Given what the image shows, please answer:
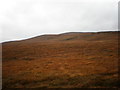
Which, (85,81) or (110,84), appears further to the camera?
(85,81)

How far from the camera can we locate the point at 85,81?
1439 cm

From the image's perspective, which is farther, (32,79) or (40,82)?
(32,79)

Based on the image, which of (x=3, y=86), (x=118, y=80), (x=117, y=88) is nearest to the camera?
(x=117, y=88)

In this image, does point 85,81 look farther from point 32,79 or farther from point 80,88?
point 32,79

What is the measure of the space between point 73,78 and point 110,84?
4.30 m

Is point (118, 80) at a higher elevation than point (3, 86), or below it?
higher

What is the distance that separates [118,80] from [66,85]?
18.5 feet

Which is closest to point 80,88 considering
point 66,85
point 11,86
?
Result: point 66,85

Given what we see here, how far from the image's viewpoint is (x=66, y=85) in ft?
45.1

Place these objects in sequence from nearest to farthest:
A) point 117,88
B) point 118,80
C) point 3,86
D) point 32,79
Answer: point 117,88, point 118,80, point 3,86, point 32,79

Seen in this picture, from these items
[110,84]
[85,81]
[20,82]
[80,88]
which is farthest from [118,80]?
[20,82]

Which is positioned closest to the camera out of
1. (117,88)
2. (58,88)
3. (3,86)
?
(117,88)

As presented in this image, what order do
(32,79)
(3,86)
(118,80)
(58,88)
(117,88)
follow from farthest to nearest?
(32,79)
(3,86)
(118,80)
(58,88)
(117,88)

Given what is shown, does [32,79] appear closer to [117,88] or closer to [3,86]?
[3,86]
